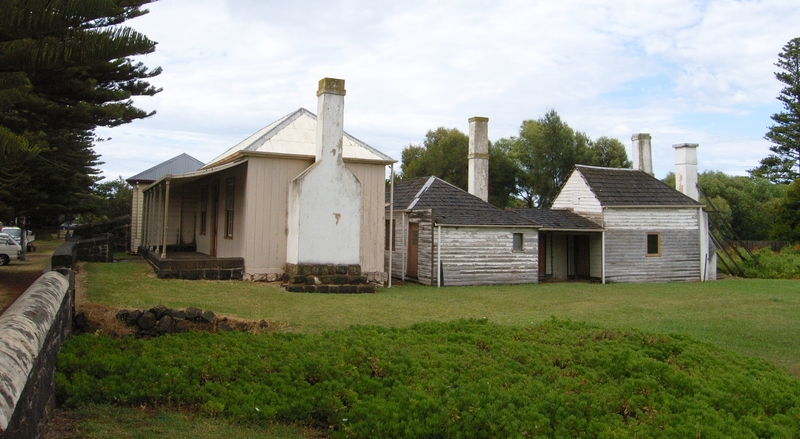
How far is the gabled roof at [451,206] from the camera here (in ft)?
71.0

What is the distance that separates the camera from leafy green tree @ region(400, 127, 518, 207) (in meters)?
49.7

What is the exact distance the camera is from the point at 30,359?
4.39 meters

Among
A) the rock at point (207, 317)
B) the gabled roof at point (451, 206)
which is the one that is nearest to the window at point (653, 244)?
the gabled roof at point (451, 206)

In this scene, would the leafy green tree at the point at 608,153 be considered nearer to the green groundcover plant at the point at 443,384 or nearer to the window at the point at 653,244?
the window at the point at 653,244

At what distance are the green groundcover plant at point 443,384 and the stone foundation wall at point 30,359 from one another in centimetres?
46

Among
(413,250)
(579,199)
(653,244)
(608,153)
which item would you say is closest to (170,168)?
(413,250)

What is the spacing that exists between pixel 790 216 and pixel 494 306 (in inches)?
1249

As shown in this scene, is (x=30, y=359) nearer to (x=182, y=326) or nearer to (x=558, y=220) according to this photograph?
(x=182, y=326)

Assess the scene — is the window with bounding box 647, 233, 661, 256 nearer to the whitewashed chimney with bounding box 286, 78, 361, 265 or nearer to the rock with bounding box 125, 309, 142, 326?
the whitewashed chimney with bounding box 286, 78, 361, 265

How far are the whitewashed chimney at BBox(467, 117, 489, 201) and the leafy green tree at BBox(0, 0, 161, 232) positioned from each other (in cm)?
1375

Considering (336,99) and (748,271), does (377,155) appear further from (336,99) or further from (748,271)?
(748,271)

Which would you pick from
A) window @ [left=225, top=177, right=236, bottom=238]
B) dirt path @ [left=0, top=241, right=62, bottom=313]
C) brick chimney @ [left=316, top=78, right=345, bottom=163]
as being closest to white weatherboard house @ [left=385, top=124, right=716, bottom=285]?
brick chimney @ [left=316, top=78, right=345, bottom=163]

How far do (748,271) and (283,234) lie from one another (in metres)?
21.8

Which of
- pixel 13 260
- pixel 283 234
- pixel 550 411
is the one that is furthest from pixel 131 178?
pixel 550 411
